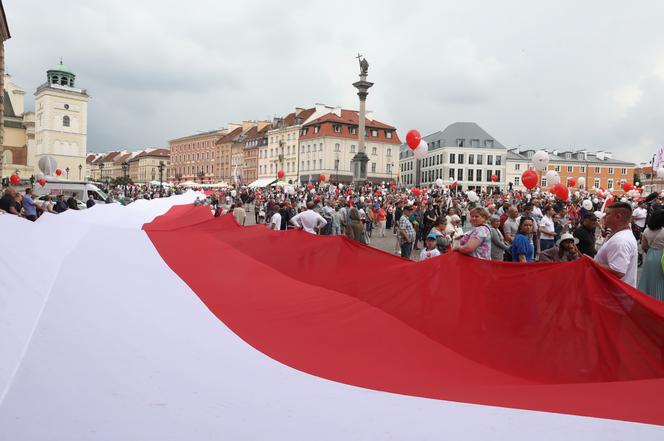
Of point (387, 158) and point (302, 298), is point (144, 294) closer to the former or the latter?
point (302, 298)

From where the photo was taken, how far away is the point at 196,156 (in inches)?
4820

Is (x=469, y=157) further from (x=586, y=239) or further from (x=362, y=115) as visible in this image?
(x=586, y=239)

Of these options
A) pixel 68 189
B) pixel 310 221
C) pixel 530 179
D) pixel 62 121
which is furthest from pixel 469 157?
pixel 310 221

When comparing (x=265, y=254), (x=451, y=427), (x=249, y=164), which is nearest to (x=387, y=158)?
(x=249, y=164)

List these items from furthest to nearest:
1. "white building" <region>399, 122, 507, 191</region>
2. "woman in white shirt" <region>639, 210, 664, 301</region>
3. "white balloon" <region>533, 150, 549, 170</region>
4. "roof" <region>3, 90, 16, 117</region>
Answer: "white building" <region>399, 122, 507, 191</region> < "roof" <region>3, 90, 16, 117</region> < "white balloon" <region>533, 150, 549, 170</region> < "woman in white shirt" <region>639, 210, 664, 301</region>

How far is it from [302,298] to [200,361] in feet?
8.77

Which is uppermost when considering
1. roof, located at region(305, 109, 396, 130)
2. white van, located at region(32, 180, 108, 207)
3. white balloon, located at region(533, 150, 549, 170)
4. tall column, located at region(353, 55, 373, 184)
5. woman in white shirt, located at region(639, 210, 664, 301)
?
roof, located at region(305, 109, 396, 130)

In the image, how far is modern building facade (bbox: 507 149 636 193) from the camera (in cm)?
10306

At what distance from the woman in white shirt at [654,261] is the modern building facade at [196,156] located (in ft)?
354

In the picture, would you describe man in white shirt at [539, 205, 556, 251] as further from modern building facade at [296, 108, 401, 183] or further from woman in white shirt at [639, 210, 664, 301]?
modern building facade at [296, 108, 401, 183]

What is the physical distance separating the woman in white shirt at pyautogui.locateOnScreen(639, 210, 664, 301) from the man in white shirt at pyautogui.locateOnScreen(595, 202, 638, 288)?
604mm

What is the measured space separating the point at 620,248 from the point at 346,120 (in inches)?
3200

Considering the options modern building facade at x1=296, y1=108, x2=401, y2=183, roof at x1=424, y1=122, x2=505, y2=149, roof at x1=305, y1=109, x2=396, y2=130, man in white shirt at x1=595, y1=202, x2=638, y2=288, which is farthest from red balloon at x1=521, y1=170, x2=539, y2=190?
roof at x1=424, y1=122, x2=505, y2=149

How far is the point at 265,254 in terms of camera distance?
8.59m
